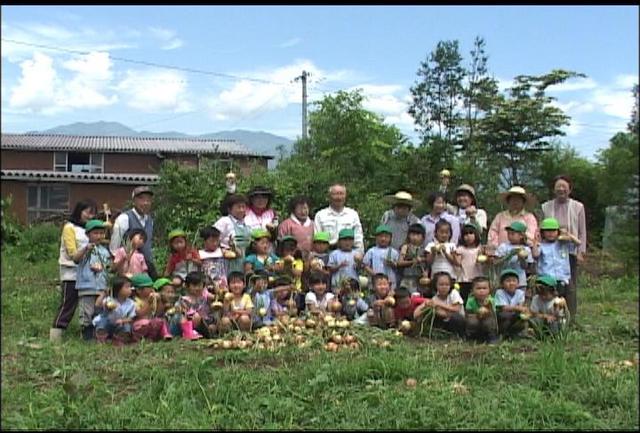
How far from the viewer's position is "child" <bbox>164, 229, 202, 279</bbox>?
24.0 feet

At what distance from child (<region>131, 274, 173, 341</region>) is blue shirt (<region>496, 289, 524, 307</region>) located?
9.59ft

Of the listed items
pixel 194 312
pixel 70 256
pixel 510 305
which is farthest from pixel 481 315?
pixel 70 256

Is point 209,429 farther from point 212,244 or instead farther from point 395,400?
point 212,244

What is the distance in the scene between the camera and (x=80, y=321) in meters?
7.11

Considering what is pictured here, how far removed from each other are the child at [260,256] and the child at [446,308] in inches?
55.6

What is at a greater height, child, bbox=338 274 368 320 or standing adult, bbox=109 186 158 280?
standing adult, bbox=109 186 158 280

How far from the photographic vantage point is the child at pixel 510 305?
6848mm

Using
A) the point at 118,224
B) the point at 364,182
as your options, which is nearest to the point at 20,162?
the point at 364,182

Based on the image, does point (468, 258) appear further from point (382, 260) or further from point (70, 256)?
point (70, 256)

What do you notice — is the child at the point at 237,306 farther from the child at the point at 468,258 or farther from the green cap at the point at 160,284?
the child at the point at 468,258

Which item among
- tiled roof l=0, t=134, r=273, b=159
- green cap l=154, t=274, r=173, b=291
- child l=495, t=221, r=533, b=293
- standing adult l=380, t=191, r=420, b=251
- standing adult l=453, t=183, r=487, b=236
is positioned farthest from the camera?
tiled roof l=0, t=134, r=273, b=159

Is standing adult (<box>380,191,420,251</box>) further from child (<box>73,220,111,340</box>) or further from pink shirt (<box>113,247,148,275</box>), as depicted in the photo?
child (<box>73,220,111,340</box>)

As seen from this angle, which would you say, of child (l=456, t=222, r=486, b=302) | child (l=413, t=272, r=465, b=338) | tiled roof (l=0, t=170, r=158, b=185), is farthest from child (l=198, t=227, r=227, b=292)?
tiled roof (l=0, t=170, r=158, b=185)

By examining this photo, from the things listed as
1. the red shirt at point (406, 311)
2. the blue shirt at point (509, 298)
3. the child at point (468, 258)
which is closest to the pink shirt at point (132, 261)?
the red shirt at point (406, 311)
